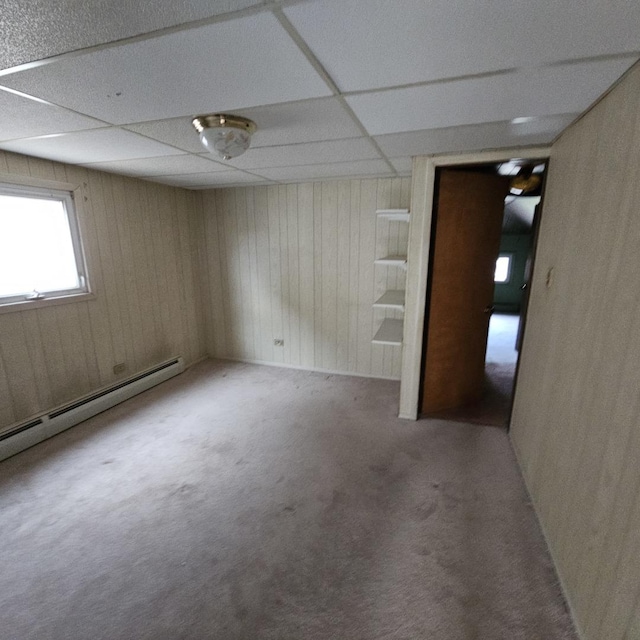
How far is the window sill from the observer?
234 centimetres

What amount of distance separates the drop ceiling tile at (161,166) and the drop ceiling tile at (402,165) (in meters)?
1.38

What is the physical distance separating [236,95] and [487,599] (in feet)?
7.72

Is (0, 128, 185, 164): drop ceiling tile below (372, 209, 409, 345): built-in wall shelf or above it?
above

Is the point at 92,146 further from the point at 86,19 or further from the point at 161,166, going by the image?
the point at 86,19

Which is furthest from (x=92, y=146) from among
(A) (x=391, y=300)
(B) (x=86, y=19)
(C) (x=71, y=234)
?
(A) (x=391, y=300)

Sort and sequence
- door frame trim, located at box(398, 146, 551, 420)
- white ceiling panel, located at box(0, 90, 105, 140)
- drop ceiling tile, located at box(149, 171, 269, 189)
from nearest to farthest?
white ceiling panel, located at box(0, 90, 105, 140), door frame trim, located at box(398, 146, 551, 420), drop ceiling tile, located at box(149, 171, 269, 189)

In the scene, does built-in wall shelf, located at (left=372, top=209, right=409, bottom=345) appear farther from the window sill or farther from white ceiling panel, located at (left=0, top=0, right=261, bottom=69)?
the window sill

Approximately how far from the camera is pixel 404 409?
112 inches

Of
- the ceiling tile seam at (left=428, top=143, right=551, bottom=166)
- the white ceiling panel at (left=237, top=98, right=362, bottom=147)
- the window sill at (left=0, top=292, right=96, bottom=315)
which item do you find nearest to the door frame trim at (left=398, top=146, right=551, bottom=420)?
the ceiling tile seam at (left=428, top=143, right=551, bottom=166)

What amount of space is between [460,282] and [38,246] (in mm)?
3374

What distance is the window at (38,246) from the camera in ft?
7.79

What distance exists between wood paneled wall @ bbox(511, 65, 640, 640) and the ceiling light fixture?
1.55 metres

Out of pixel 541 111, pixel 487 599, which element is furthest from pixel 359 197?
pixel 487 599

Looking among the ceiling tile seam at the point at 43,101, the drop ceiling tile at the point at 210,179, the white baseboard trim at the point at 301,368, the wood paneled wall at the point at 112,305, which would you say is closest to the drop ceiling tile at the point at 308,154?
the drop ceiling tile at the point at 210,179
